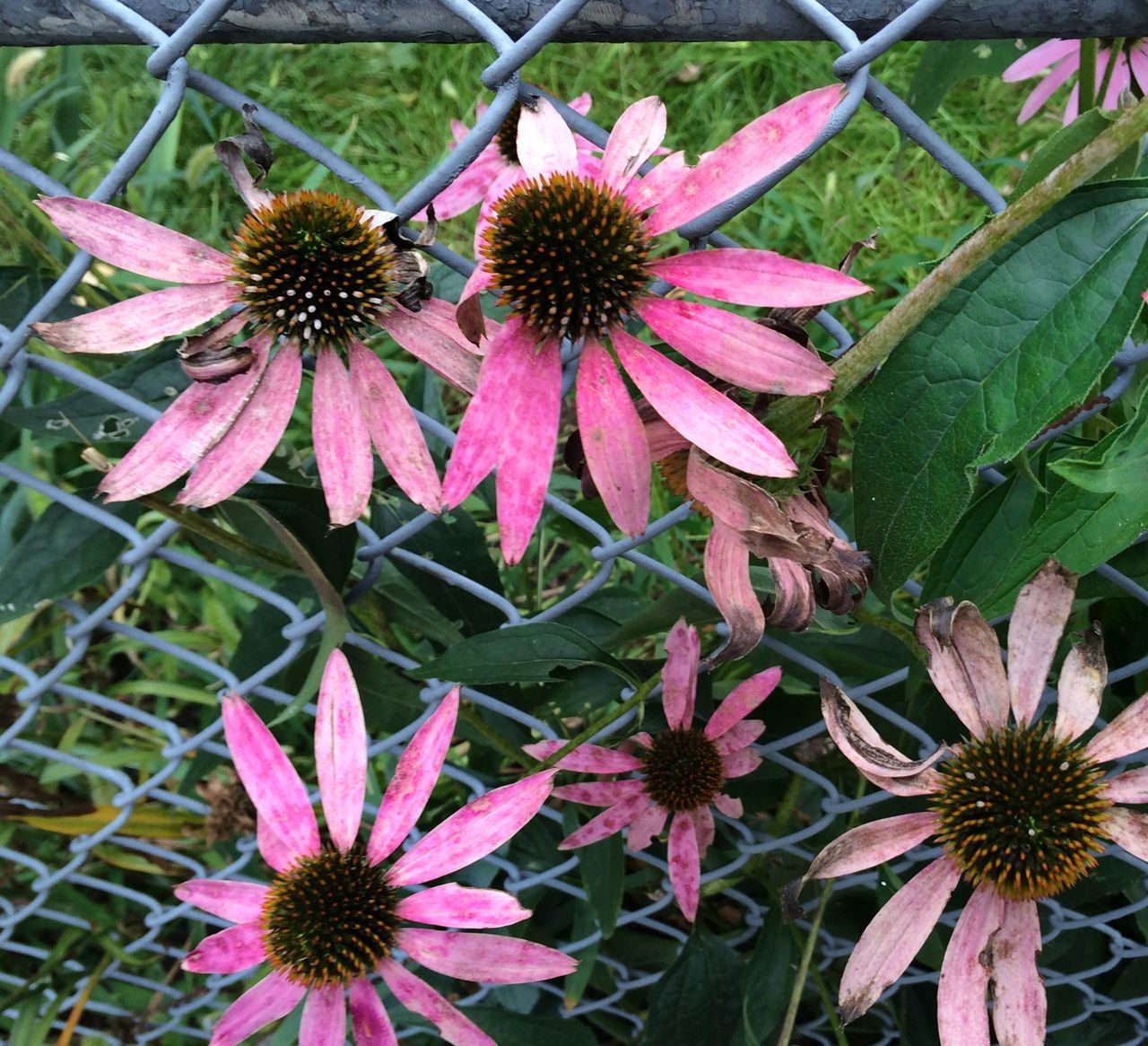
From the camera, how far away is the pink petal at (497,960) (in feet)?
2.15

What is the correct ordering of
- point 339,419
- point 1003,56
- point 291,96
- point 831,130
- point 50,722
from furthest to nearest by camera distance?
point 291,96 < point 50,722 < point 1003,56 < point 339,419 < point 831,130

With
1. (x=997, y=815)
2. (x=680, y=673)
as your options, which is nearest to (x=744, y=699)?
(x=680, y=673)

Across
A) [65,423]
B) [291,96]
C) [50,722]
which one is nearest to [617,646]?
[65,423]

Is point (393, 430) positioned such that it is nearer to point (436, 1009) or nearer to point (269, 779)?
point (269, 779)

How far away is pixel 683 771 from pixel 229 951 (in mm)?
359

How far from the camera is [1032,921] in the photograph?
0.68 metres

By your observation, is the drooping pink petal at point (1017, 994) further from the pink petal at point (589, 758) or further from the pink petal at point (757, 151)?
the pink petal at point (757, 151)

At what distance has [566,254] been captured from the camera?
527 millimetres

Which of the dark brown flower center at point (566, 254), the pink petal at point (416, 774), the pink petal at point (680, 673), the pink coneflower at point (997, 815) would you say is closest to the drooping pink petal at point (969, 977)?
the pink coneflower at point (997, 815)

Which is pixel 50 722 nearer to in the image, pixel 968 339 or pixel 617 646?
pixel 617 646

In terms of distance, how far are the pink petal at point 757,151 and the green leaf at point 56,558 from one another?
48cm

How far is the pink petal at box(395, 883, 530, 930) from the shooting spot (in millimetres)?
619

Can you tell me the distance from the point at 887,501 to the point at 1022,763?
310mm

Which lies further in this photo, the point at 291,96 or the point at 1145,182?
the point at 291,96
